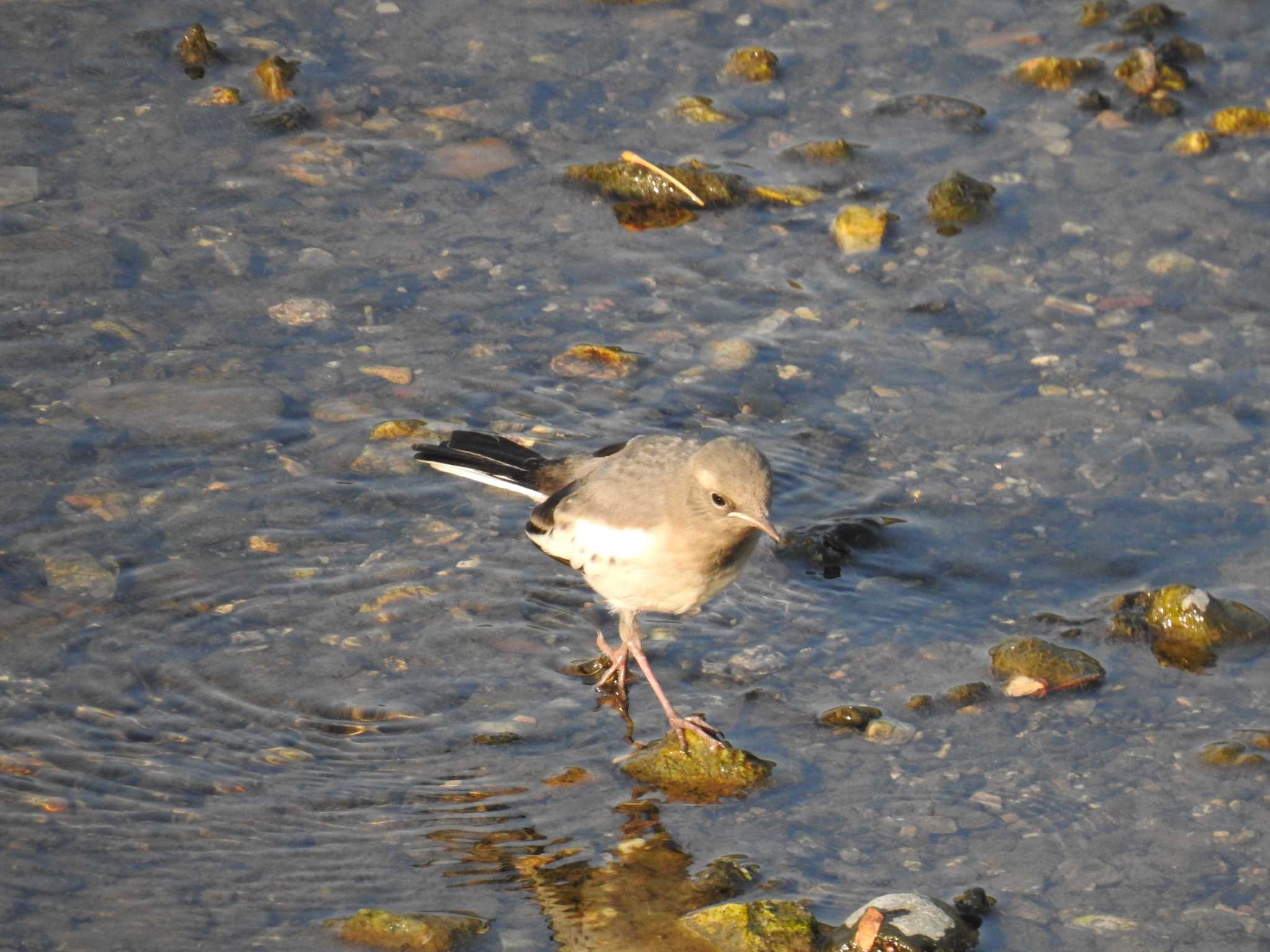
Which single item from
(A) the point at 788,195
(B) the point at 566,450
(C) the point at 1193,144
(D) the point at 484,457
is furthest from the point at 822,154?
(D) the point at 484,457

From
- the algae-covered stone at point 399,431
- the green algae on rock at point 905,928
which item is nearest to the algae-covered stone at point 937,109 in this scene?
the algae-covered stone at point 399,431

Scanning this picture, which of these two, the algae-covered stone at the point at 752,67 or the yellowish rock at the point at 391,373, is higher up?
the algae-covered stone at the point at 752,67

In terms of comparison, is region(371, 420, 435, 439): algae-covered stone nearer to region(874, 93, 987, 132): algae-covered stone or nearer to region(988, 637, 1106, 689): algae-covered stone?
region(988, 637, 1106, 689): algae-covered stone

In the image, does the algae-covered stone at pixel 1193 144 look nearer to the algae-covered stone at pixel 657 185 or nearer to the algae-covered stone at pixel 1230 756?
the algae-covered stone at pixel 657 185

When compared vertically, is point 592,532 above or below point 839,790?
above

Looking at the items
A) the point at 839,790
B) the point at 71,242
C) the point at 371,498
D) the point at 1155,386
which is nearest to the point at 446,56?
the point at 71,242

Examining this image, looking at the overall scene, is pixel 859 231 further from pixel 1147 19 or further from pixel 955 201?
pixel 1147 19

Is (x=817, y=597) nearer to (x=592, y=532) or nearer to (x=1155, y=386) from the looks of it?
(x=592, y=532)

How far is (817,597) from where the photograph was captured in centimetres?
695

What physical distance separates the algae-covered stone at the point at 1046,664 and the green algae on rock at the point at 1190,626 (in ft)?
1.08

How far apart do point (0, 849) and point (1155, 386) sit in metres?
6.12

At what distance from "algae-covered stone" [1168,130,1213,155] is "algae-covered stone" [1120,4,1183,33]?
4.69 feet

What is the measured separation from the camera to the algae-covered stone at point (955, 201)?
9.39 m

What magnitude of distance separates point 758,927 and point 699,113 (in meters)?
6.46
